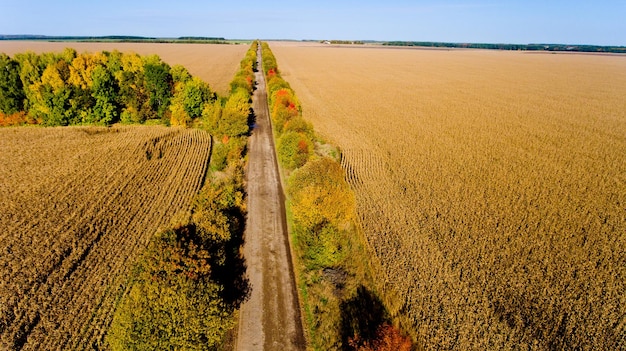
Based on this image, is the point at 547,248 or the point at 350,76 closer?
the point at 547,248

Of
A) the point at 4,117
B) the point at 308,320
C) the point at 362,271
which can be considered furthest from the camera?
the point at 4,117

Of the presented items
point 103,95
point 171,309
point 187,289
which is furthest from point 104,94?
point 171,309

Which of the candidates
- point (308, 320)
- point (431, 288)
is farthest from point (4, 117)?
point (431, 288)

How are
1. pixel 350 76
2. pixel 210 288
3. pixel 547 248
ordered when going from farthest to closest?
pixel 350 76, pixel 547 248, pixel 210 288

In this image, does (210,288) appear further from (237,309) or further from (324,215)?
(324,215)

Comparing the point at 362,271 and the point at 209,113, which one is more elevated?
the point at 209,113

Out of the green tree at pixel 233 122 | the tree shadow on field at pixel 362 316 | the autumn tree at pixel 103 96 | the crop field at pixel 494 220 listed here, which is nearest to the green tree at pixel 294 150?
the crop field at pixel 494 220
